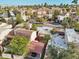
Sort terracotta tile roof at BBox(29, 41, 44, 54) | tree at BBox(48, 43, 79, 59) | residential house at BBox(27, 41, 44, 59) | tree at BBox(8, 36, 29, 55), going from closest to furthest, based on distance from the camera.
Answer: tree at BBox(48, 43, 79, 59)
tree at BBox(8, 36, 29, 55)
residential house at BBox(27, 41, 44, 59)
terracotta tile roof at BBox(29, 41, 44, 54)

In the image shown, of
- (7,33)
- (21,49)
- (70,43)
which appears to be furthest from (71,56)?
(7,33)

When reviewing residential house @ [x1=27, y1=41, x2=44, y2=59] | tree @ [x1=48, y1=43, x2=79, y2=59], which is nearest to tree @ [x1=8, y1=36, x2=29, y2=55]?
residential house @ [x1=27, y1=41, x2=44, y2=59]

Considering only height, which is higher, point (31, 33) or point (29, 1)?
point (31, 33)

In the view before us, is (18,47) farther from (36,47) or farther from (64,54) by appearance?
(64,54)

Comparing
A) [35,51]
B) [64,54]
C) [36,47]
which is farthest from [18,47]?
[64,54]

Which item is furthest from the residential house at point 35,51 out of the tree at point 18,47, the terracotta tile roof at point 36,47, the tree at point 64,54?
the tree at point 64,54

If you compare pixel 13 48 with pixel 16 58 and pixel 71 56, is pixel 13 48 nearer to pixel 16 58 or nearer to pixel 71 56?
pixel 16 58

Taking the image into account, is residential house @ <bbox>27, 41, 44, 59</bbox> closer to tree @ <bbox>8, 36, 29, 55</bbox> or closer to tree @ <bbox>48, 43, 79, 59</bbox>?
tree @ <bbox>8, 36, 29, 55</bbox>

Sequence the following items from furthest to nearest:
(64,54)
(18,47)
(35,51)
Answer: (35,51)
(18,47)
(64,54)

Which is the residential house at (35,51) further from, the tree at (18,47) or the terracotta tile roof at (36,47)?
the tree at (18,47)

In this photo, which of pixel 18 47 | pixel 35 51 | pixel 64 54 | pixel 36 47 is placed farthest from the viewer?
pixel 36 47

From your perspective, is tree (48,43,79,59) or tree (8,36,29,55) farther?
tree (8,36,29,55)
